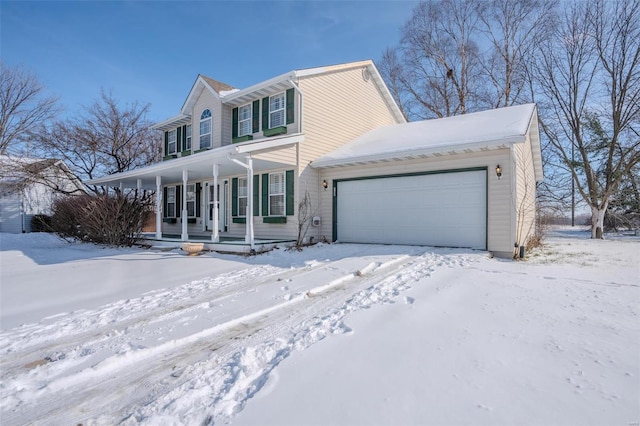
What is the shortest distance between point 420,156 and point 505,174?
211 cm

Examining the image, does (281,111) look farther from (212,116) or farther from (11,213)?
(11,213)

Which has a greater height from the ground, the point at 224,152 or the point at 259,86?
the point at 259,86

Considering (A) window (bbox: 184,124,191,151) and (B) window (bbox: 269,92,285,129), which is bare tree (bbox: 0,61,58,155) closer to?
(A) window (bbox: 184,124,191,151)

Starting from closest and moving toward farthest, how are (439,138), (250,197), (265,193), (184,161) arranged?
(250,197) → (439,138) → (184,161) → (265,193)

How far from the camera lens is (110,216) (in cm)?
1088

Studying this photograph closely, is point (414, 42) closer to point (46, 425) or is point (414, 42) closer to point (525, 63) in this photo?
point (525, 63)

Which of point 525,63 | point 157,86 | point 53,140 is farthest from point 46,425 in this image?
point 53,140

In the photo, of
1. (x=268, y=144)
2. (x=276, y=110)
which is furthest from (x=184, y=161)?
(x=276, y=110)

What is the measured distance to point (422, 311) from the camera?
12.3 feet

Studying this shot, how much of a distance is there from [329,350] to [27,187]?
79.4ft

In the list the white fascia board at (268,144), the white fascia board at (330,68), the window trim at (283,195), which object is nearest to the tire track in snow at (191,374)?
the white fascia board at (268,144)

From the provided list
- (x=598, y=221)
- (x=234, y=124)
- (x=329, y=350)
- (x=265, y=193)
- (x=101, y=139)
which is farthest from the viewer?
(x=101, y=139)

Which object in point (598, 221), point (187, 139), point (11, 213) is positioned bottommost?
point (598, 221)

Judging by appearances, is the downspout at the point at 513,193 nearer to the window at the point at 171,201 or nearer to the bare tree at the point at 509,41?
the window at the point at 171,201
